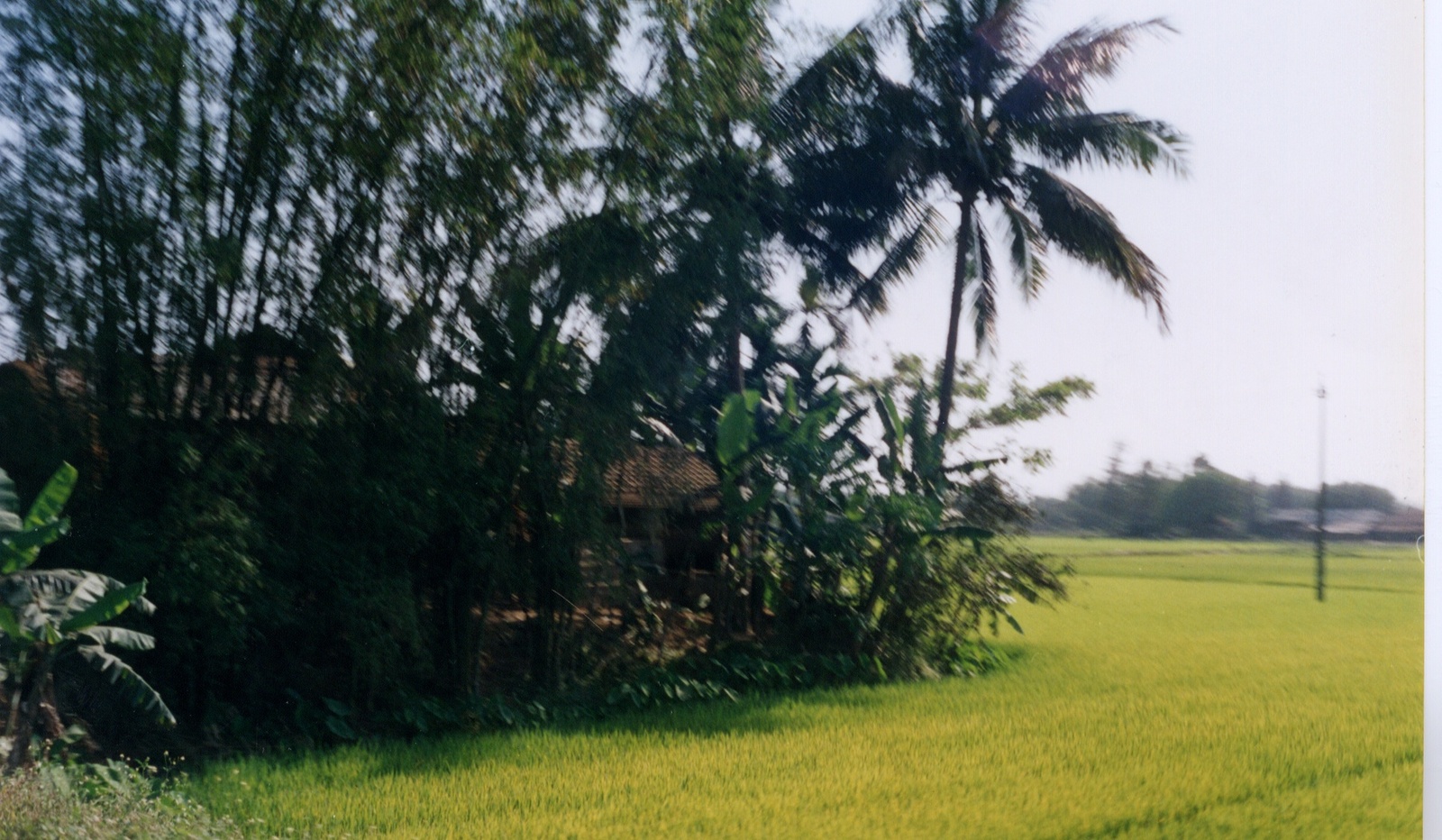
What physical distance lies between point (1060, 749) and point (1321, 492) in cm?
240

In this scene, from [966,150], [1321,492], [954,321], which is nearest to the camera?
[954,321]

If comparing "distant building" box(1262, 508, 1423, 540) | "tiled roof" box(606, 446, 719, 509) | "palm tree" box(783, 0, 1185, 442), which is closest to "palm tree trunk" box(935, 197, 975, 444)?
"palm tree" box(783, 0, 1185, 442)

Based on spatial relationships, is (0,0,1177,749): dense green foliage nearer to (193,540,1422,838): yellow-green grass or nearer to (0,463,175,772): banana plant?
(0,463,175,772): banana plant

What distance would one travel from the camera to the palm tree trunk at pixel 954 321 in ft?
18.9

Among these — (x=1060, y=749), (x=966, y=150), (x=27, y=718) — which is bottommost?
(x=1060, y=749)

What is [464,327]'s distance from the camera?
4598 millimetres

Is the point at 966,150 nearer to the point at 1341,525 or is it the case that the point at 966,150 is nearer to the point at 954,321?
the point at 954,321

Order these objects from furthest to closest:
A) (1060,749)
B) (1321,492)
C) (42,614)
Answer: (1321,492), (1060,749), (42,614)

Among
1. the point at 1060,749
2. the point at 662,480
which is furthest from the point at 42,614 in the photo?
the point at 1060,749

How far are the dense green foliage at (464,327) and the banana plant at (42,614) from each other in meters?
0.27

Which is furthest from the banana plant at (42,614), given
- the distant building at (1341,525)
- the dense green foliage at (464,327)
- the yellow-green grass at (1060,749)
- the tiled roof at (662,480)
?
the distant building at (1341,525)

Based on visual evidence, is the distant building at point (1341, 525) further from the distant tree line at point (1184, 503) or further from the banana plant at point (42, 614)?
the banana plant at point (42, 614)

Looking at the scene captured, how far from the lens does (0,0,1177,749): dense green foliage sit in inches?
149

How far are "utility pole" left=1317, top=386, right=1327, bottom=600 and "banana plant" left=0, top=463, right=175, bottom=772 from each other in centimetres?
572
